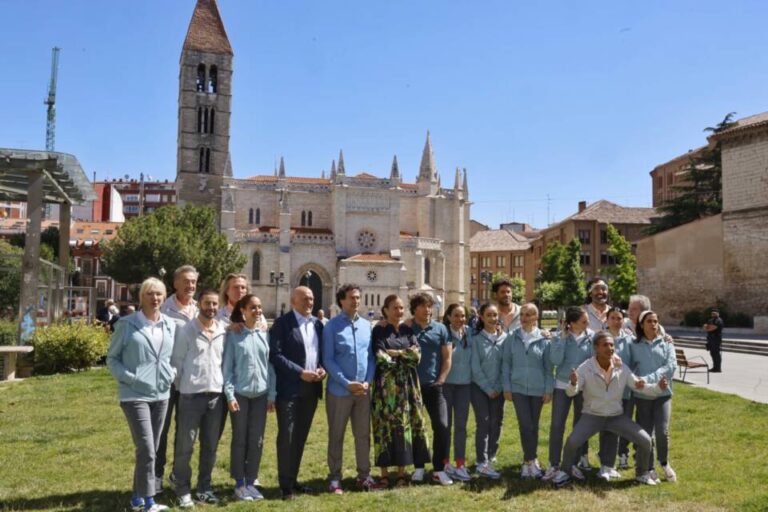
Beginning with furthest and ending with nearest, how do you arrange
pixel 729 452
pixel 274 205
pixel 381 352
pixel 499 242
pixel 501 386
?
pixel 499 242
pixel 274 205
pixel 729 452
pixel 501 386
pixel 381 352

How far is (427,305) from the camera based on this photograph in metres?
6.81

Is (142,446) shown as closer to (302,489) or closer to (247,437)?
(247,437)

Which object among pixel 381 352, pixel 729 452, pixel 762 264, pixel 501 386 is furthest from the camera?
pixel 762 264

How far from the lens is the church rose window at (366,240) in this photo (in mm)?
58875

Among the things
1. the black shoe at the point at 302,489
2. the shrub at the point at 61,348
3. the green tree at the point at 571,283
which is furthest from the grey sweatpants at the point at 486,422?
the green tree at the point at 571,283

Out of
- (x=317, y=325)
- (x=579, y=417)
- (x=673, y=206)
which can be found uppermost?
(x=673, y=206)

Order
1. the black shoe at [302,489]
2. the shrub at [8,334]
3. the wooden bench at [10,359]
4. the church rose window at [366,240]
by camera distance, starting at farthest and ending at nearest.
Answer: the church rose window at [366,240] → the shrub at [8,334] → the wooden bench at [10,359] → the black shoe at [302,489]

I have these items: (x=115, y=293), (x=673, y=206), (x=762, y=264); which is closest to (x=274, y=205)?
(x=115, y=293)

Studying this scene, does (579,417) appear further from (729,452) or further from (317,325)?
(317,325)

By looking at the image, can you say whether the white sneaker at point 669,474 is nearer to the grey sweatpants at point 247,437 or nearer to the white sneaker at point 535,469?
the white sneaker at point 535,469

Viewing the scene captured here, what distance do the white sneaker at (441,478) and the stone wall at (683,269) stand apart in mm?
32339

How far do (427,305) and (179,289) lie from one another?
7.74 ft

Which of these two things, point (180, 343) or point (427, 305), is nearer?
point (180, 343)

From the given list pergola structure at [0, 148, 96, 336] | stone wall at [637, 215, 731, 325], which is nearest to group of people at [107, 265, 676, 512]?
pergola structure at [0, 148, 96, 336]
